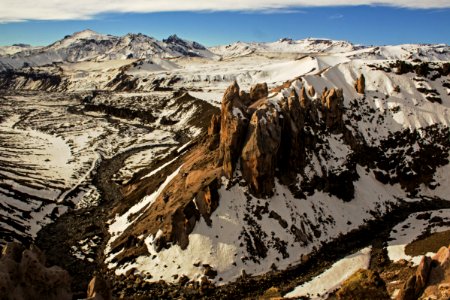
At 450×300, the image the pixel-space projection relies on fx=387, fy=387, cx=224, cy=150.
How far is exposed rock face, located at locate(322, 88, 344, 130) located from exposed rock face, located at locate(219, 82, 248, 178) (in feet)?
68.3

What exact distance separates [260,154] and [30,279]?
35.2 meters

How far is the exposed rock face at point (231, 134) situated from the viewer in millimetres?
56844

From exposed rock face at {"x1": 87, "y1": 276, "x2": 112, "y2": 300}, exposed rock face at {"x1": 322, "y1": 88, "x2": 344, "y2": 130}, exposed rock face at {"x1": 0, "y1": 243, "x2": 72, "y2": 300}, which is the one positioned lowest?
exposed rock face at {"x1": 87, "y1": 276, "x2": 112, "y2": 300}

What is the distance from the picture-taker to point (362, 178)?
68.4 metres

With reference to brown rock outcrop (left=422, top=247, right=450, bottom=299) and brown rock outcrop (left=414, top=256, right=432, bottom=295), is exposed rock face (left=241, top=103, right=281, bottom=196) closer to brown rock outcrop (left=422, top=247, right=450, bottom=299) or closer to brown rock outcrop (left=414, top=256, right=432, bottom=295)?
brown rock outcrop (left=422, top=247, right=450, bottom=299)

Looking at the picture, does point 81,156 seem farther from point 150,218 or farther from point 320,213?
point 320,213

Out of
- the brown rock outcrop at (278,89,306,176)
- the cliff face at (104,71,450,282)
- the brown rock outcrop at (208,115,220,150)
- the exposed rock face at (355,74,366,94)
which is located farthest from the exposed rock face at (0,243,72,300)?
the exposed rock face at (355,74,366,94)

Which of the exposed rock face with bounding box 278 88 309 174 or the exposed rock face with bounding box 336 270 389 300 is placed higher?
the exposed rock face with bounding box 278 88 309 174

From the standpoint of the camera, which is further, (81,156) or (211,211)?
(81,156)

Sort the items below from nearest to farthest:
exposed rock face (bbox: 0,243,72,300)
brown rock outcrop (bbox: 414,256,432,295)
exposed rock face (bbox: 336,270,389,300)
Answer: exposed rock face (bbox: 0,243,72,300) < brown rock outcrop (bbox: 414,256,432,295) < exposed rock face (bbox: 336,270,389,300)

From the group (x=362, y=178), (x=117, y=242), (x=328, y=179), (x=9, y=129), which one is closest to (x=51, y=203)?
(x=117, y=242)

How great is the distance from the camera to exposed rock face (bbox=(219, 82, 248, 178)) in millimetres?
56844

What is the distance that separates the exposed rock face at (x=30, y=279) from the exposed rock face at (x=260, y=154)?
104 feet

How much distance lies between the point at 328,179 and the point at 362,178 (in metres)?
9.06
